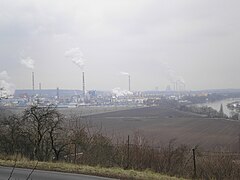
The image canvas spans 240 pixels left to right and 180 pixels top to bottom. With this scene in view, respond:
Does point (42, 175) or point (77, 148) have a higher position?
point (42, 175)

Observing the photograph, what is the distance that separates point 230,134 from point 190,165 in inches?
1583

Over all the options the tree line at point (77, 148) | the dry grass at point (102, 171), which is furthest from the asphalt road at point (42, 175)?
the tree line at point (77, 148)

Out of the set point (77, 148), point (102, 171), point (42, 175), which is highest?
point (42, 175)

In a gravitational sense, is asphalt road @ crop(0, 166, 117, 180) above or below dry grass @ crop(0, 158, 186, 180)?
above

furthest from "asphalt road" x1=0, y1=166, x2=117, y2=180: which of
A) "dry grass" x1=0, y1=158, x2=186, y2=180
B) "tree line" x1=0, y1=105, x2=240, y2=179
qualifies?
"tree line" x1=0, y1=105, x2=240, y2=179

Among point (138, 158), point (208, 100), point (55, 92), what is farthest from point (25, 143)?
point (208, 100)

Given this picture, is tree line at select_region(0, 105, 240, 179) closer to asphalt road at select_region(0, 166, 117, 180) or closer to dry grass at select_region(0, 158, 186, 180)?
dry grass at select_region(0, 158, 186, 180)

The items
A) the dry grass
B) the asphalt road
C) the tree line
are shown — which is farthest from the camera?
the tree line

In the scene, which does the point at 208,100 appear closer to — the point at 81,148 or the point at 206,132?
the point at 206,132

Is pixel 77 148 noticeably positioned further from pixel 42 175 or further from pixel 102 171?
pixel 42 175

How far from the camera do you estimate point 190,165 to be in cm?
1659

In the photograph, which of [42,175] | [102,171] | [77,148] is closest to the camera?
[42,175]

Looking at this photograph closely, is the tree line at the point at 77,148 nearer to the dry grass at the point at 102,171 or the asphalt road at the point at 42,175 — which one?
the dry grass at the point at 102,171

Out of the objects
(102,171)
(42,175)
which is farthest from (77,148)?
(42,175)
